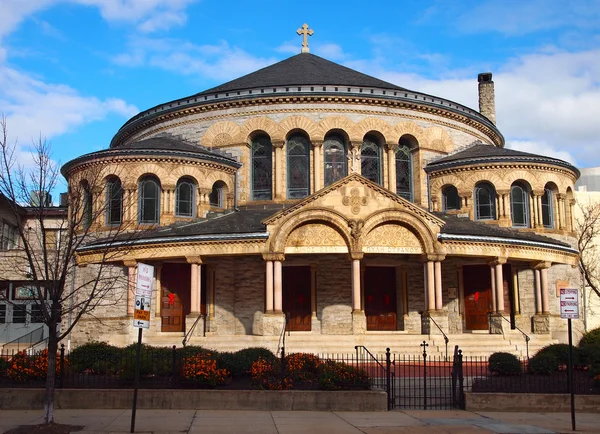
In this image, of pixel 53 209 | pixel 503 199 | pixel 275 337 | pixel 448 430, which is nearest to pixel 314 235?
pixel 275 337

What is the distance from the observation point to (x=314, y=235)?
29.2 m

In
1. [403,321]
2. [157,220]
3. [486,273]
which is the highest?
[157,220]

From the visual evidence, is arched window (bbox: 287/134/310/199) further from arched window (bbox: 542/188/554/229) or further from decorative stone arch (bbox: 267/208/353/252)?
arched window (bbox: 542/188/554/229)

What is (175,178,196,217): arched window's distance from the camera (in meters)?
34.4

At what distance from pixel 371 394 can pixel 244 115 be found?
73.8 feet

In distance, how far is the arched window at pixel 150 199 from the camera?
111 feet

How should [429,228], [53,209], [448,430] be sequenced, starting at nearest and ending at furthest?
[448,430] < [429,228] < [53,209]

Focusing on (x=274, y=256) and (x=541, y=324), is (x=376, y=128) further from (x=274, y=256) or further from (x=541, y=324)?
(x=541, y=324)

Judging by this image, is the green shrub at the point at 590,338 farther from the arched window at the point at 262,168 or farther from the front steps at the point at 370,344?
the arched window at the point at 262,168

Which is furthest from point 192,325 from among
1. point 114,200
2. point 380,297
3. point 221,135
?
point 221,135

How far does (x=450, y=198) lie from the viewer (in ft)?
123

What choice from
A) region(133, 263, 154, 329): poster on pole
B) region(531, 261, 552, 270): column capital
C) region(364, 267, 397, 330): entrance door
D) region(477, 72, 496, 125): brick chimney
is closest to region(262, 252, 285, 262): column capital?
region(364, 267, 397, 330): entrance door

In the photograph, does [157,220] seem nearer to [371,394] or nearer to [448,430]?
[371,394]

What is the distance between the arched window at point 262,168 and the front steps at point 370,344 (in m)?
10.2
